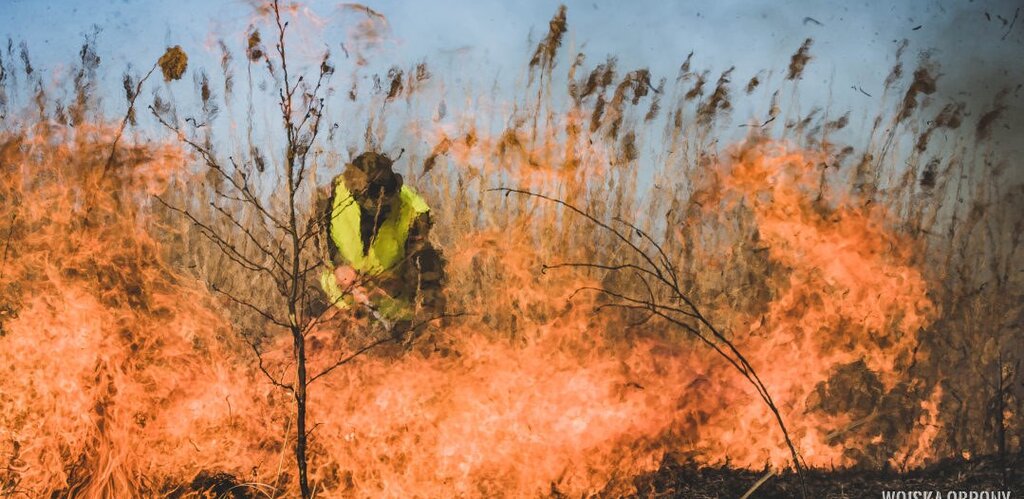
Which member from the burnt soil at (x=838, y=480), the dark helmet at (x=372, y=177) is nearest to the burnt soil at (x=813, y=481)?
the burnt soil at (x=838, y=480)

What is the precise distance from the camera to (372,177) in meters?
3.92

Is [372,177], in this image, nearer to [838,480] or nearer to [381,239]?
[381,239]

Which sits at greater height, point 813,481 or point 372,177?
point 372,177

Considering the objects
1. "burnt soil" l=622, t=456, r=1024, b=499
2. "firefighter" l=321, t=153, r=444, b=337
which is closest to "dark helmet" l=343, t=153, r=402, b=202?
"firefighter" l=321, t=153, r=444, b=337

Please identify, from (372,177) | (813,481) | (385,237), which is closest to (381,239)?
(385,237)

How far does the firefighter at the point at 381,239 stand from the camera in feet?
13.0

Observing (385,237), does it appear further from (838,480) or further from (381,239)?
(838,480)

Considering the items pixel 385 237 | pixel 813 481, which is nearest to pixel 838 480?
pixel 813 481

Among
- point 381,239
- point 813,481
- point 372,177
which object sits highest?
point 372,177

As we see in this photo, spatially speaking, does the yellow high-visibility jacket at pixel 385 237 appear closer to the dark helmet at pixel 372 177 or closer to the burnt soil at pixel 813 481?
the dark helmet at pixel 372 177

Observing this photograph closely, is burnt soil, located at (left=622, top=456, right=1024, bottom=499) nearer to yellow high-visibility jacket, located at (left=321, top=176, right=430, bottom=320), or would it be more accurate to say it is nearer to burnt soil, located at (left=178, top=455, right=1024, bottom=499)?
burnt soil, located at (left=178, top=455, right=1024, bottom=499)

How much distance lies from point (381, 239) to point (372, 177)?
12.9 inches

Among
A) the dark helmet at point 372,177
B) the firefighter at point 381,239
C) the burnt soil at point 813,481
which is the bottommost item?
the burnt soil at point 813,481

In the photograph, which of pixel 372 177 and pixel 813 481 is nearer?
pixel 813 481
